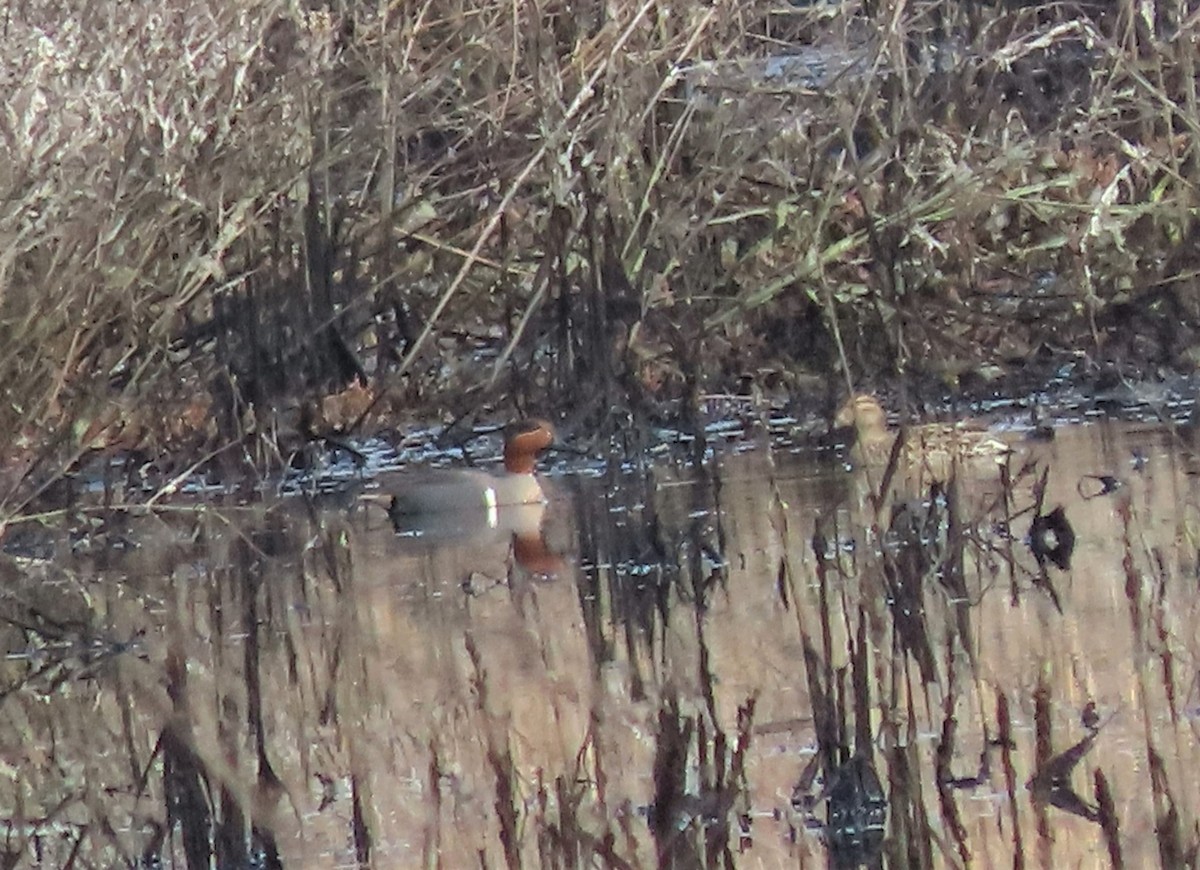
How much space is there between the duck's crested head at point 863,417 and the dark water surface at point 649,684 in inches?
18.6

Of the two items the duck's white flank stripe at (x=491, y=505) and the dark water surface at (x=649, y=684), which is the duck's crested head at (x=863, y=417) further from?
the duck's white flank stripe at (x=491, y=505)

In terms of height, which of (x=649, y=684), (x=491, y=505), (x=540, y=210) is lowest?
(x=649, y=684)

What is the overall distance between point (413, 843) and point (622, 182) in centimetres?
477

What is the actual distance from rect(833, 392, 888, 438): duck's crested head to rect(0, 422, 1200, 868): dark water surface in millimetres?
473

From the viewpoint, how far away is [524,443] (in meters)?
8.00

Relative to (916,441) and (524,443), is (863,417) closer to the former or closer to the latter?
(916,441)

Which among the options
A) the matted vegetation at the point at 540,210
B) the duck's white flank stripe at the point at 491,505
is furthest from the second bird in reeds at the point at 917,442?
the duck's white flank stripe at the point at 491,505

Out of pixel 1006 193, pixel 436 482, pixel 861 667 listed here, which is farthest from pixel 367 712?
pixel 1006 193

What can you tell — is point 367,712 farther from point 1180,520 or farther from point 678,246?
point 678,246

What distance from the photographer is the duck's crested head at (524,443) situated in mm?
7961

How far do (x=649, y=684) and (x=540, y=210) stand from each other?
4.09 m

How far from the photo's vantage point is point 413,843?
3.68m

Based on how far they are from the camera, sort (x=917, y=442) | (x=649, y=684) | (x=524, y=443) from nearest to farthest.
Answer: (x=649, y=684)
(x=917, y=442)
(x=524, y=443)

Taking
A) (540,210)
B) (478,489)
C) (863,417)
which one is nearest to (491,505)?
(478,489)
